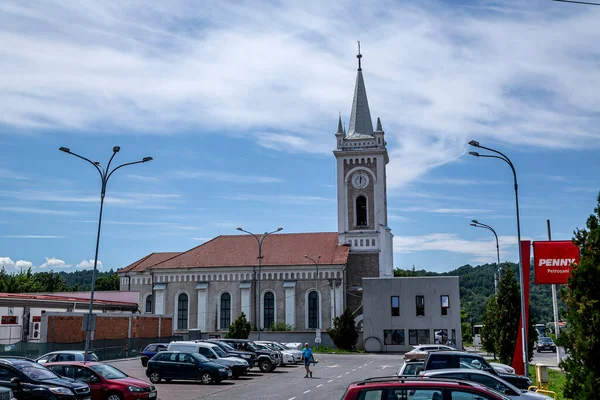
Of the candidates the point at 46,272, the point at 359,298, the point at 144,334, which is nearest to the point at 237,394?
the point at 144,334

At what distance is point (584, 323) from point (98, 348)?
36.9 m

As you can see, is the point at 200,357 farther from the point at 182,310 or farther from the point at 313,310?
the point at 182,310

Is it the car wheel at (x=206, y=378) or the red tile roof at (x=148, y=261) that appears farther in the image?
the red tile roof at (x=148, y=261)

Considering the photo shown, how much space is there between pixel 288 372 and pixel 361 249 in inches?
1274

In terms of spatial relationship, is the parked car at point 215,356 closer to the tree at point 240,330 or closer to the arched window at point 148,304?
the tree at point 240,330

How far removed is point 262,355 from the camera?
112 ft

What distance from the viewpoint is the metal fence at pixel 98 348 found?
121 feet

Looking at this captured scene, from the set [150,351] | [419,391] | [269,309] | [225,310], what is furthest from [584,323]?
[225,310]

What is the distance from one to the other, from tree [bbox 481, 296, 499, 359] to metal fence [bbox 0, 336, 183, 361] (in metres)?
25.7

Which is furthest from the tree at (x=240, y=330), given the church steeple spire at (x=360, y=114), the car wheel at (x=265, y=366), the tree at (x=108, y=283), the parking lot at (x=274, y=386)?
the tree at (x=108, y=283)

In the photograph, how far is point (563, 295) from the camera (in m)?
12.6

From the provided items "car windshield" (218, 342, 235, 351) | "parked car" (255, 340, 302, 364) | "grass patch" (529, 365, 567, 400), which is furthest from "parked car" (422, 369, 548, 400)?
"parked car" (255, 340, 302, 364)

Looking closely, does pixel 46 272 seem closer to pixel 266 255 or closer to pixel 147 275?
pixel 147 275

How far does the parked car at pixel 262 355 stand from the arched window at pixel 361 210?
32.5m
